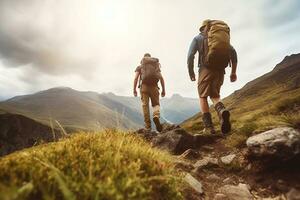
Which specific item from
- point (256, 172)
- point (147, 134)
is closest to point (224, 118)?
point (147, 134)

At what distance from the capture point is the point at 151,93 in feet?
38.0

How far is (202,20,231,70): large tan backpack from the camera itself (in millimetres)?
8161

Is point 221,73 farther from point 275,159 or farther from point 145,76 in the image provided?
point 275,159

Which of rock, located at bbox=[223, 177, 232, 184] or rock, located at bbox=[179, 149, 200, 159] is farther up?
rock, located at bbox=[179, 149, 200, 159]

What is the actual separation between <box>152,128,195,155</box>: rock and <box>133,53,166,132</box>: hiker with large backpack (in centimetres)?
355

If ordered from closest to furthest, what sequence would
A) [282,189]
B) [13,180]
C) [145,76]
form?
[13,180] < [282,189] < [145,76]

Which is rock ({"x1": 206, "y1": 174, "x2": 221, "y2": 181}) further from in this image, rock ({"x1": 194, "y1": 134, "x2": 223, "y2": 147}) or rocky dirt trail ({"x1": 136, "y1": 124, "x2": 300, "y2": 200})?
rock ({"x1": 194, "y1": 134, "x2": 223, "y2": 147})

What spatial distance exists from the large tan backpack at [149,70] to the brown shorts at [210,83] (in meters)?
2.85

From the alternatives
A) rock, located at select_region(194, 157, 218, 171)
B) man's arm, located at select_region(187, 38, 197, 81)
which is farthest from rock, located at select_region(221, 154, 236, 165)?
man's arm, located at select_region(187, 38, 197, 81)

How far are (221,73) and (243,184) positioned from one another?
4682mm

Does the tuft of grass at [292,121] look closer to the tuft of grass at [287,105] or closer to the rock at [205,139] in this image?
the rock at [205,139]

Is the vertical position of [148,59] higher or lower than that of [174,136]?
higher

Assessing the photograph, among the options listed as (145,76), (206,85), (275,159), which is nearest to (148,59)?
(145,76)

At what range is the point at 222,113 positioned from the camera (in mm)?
8023
